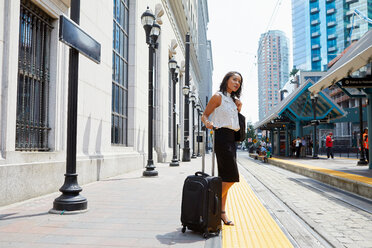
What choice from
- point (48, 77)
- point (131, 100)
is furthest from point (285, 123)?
point (48, 77)

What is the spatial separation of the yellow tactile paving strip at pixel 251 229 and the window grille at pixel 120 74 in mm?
6617

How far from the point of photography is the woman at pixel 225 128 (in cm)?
385

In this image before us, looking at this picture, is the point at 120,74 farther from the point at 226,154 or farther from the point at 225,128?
the point at 226,154

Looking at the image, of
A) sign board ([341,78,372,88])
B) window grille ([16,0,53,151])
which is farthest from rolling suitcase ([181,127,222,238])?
sign board ([341,78,372,88])

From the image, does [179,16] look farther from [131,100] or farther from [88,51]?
[88,51]

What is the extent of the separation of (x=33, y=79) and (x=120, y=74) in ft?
19.2

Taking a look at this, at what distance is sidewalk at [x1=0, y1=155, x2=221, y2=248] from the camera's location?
327 cm

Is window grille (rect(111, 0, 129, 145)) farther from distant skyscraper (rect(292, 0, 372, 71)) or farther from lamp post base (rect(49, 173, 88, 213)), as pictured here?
distant skyscraper (rect(292, 0, 372, 71))

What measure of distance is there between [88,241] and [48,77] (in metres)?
4.54

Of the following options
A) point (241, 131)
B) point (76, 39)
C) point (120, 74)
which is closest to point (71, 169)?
point (76, 39)

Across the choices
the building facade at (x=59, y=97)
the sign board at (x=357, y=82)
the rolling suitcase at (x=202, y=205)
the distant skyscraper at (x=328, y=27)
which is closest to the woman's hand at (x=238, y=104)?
the rolling suitcase at (x=202, y=205)

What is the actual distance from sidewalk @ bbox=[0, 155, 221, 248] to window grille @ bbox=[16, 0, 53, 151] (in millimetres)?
1256

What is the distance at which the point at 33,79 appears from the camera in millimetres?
6176

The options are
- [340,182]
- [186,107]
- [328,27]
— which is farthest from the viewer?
[328,27]
